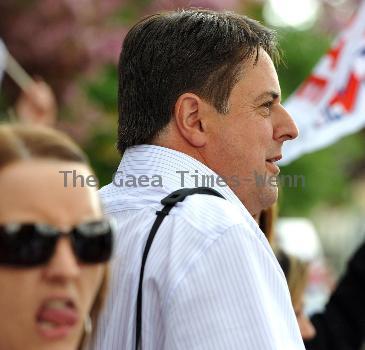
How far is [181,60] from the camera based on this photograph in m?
3.16

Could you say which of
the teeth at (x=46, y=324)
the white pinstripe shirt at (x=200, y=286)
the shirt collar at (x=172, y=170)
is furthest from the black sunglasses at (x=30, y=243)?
the shirt collar at (x=172, y=170)

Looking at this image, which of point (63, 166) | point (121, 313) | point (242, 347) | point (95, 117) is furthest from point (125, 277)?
point (95, 117)

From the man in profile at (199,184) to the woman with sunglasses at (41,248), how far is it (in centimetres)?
60

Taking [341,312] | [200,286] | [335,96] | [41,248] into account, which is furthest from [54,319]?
[335,96]

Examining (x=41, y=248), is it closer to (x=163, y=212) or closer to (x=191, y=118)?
(x=163, y=212)

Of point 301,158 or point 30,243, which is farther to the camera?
point 301,158

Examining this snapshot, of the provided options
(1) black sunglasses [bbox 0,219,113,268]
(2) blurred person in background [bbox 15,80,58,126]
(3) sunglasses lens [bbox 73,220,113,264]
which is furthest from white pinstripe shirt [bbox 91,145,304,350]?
(2) blurred person in background [bbox 15,80,58,126]

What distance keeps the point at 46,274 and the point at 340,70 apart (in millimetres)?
4106

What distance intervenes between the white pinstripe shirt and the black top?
2298 millimetres

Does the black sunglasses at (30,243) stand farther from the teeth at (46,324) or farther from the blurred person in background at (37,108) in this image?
the blurred person in background at (37,108)

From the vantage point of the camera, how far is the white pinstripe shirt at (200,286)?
261 cm

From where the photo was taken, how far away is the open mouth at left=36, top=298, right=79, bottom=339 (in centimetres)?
199

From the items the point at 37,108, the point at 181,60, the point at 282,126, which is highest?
the point at 37,108

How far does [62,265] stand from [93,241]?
0.30ft
